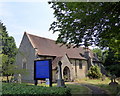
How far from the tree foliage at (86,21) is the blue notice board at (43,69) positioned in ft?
6.73

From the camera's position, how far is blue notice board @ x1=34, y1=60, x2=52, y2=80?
8.55 meters

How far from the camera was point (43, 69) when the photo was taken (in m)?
8.95

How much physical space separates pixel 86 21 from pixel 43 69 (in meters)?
4.71

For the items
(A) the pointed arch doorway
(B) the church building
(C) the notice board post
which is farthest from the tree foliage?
(A) the pointed arch doorway

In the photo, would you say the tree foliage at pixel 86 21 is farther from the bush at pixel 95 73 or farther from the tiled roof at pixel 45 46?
the bush at pixel 95 73

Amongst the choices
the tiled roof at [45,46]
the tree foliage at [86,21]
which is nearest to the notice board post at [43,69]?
the tree foliage at [86,21]

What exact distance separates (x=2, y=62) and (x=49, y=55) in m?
8.88

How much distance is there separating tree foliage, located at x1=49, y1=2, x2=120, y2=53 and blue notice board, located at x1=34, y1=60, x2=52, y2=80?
205cm

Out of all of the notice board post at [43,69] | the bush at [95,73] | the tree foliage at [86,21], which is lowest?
the bush at [95,73]

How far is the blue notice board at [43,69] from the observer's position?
28.0 ft

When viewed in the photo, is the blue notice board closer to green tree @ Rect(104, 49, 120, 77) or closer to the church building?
green tree @ Rect(104, 49, 120, 77)

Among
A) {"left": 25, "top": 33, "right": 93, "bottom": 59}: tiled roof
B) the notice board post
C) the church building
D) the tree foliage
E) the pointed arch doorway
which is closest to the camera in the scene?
the tree foliage

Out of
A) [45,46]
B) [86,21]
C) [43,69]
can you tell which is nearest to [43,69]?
[43,69]

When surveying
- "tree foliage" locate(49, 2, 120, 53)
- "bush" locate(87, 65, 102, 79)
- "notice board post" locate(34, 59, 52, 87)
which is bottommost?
"bush" locate(87, 65, 102, 79)
